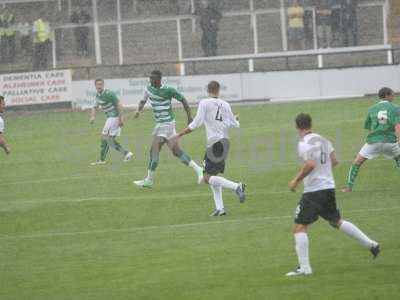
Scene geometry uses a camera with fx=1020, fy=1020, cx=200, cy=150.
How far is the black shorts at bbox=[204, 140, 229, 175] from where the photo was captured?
16312 mm

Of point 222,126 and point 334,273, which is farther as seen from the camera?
point 222,126

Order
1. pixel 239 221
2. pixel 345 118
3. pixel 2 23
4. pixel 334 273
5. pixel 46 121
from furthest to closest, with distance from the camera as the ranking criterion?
1. pixel 2 23
2. pixel 46 121
3. pixel 345 118
4. pixel 239 221
5. pixel 334 273

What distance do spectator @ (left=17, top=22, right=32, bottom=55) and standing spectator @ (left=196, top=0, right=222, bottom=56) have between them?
268 inches

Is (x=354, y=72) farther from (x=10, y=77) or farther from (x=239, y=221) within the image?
(x=239, y=221)

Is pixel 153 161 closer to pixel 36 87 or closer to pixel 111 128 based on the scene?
pixel 111 128

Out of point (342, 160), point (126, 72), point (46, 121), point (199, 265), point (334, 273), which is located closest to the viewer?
point (334, 273)

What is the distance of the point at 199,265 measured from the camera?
12.8 metres

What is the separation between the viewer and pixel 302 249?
457 inches

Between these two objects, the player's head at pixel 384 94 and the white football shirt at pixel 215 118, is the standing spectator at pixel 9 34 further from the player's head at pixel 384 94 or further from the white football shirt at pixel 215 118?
the player's head at pixel 384 94

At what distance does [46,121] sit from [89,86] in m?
2.68

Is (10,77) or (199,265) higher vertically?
(10,77)

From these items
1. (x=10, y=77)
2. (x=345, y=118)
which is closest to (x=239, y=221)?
(x=345, y=118)

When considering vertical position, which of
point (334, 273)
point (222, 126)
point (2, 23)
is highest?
point (2, 23)

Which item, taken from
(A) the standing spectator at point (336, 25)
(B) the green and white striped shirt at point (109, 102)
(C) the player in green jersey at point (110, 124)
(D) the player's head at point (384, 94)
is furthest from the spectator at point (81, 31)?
(D) the player's head at point (384, 94)
